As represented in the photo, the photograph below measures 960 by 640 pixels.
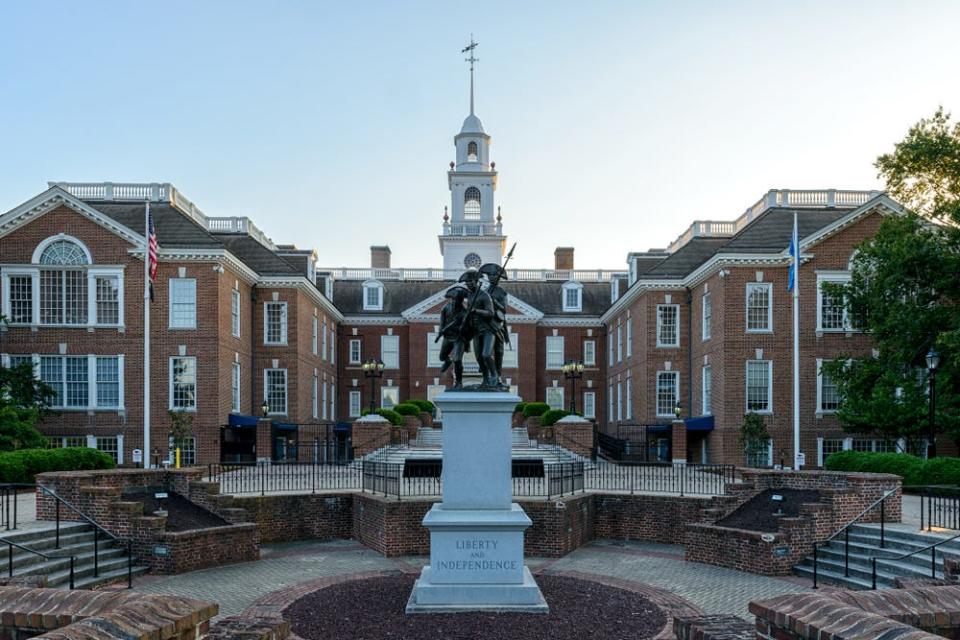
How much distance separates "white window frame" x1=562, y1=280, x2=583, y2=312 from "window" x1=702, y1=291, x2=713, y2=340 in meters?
18.6

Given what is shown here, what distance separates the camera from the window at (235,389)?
34.5 meters

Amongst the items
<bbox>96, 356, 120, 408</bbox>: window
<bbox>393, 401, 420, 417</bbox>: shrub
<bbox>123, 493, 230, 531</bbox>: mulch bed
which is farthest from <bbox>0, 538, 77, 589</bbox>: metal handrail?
<bbox>393, 401, 420, 417</bbox>: shrub

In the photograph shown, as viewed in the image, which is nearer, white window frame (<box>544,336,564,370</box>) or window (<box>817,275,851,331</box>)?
window (<box>817,275,851,331</box>)

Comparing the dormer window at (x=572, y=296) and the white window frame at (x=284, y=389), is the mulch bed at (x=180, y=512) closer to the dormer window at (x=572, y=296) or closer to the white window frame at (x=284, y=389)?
the white window frame at (x=284, y=389)

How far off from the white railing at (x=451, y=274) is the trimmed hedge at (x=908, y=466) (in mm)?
31518

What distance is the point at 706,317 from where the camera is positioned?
34.9 m

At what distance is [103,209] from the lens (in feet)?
115

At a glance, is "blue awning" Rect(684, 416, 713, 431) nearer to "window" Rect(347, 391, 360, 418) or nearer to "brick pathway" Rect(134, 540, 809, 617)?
"brick pathway" Rect(134, 540, 809, 617)

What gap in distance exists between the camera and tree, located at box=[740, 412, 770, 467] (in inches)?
1224

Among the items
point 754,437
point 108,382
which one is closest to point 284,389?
point 108,382

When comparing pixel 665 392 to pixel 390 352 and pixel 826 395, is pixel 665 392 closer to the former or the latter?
pixel 826 395

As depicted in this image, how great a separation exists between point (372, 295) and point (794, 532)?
3985cm

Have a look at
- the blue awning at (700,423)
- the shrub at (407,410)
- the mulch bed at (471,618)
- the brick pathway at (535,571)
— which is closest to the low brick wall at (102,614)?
the mulch bed at (471,618)

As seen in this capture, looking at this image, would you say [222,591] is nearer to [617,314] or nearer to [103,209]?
[103,209]
